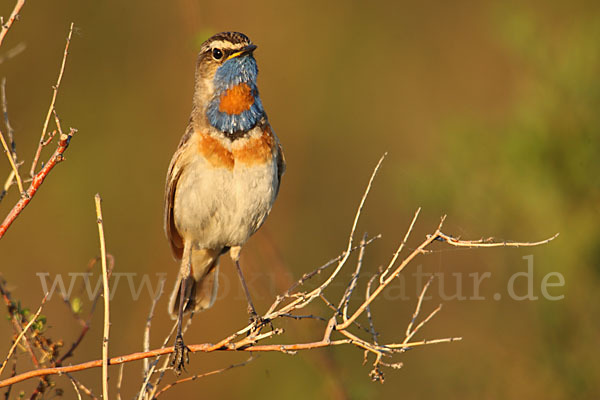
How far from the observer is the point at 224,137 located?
452 cm

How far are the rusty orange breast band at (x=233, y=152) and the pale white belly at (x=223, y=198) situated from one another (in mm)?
30

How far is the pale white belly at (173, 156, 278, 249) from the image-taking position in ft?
14.6

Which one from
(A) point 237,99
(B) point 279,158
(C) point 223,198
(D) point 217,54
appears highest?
(D) point 217,54

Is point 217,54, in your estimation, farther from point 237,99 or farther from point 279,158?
point 279,158

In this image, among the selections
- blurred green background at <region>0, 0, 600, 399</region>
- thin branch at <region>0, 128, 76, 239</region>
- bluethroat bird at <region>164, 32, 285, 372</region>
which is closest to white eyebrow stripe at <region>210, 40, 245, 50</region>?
bluethroat bird at <region>164, 32, 285, 372</region>

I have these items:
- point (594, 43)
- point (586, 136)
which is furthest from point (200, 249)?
point (594, 43)

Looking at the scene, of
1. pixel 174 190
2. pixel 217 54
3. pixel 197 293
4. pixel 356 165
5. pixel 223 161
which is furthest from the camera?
pixel 356 165

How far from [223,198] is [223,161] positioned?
0.71 feet

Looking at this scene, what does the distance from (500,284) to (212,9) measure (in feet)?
15.4

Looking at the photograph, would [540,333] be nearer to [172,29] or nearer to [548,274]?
[548,274]

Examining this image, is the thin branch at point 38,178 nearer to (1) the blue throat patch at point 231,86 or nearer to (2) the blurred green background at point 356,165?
(1) the blue throat patch at point 231,86

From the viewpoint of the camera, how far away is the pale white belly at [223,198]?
175 inches

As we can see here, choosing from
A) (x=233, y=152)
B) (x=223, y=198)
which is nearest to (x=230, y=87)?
(x=233, y=152)

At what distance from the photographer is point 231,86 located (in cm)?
461
